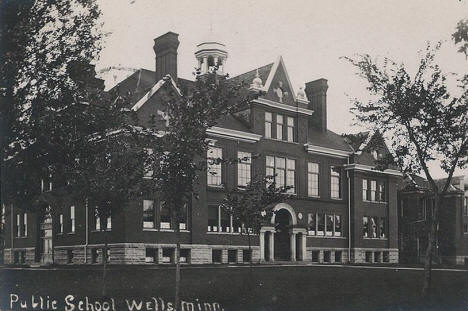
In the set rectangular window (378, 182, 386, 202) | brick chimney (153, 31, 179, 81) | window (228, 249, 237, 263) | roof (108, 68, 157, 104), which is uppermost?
brick chimney (153, 31, 179, 81)

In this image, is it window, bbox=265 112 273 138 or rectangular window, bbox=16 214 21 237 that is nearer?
window, bbox=265 112 273 138

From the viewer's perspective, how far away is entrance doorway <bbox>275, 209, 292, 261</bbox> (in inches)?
1635

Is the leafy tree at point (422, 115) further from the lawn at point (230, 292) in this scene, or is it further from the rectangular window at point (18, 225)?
the rectangular window at point (18, 225)

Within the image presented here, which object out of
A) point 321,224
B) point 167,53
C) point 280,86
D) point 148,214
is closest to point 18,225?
point 148,214

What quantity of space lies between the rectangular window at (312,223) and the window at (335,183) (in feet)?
9.20

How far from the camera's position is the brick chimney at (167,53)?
36219 millimetres

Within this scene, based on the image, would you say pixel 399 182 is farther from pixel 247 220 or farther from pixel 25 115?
pixel 25 115

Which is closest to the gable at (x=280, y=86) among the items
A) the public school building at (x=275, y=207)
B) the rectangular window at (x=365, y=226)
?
the public school building at (x=275, y=207)

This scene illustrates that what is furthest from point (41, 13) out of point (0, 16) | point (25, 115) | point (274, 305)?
point (274, 305)

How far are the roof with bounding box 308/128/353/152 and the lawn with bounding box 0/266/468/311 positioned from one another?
2136 centimetres

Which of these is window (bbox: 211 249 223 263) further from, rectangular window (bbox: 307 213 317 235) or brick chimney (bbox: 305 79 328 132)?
brick chimney (bbox: 305 79 328 132)

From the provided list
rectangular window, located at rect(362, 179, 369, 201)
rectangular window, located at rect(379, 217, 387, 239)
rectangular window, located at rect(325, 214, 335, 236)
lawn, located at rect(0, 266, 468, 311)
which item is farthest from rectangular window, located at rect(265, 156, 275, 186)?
lawn, located at rect(0, 266, 468, 311)

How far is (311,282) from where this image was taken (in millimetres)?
21922

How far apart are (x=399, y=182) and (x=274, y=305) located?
41.2 meters
